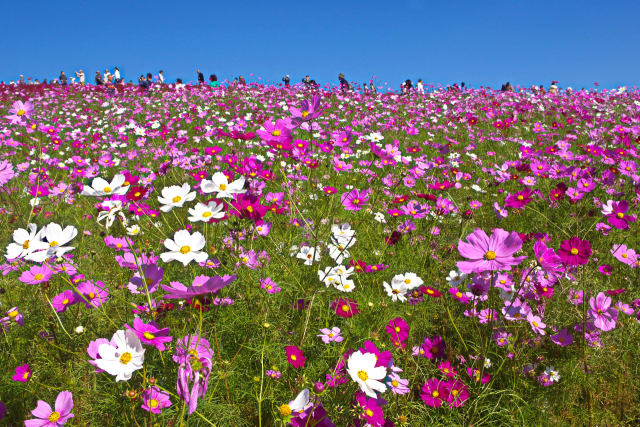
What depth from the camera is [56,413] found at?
0.92m

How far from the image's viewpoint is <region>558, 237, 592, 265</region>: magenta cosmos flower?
43.3 inches

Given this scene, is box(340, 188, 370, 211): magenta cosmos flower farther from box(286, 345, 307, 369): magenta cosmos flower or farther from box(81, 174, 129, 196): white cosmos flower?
box(81, 174, 129, 196): white cosmos flower

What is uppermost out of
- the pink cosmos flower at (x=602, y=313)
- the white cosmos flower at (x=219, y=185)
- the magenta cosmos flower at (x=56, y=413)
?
the white cosmos flower at (x=219, y=185)

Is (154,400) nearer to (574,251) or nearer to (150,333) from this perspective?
(150,333)

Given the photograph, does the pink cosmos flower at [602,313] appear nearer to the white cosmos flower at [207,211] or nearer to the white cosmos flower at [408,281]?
the white cosmos flower at [408,281]

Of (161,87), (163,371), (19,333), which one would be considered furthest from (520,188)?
(161,87)

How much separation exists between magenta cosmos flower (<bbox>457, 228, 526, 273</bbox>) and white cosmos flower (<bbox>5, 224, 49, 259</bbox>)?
1.24 meters

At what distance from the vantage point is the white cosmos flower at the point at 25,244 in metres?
1.07

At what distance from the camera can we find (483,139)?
5.93 meters

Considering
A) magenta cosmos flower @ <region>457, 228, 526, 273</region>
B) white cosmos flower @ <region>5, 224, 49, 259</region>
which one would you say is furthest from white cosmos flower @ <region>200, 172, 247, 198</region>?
magenta cosmos flower @ <region>457, 228, 526, 273</region>

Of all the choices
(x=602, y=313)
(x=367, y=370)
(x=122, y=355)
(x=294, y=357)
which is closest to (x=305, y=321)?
(x=294, y=357)

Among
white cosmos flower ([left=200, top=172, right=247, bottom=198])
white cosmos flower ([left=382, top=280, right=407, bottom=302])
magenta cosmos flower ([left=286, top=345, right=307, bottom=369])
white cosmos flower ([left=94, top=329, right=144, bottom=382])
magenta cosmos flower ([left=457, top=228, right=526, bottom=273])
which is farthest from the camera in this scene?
white cosmos flower ([left=382, top=280, right=407, bottom=302])

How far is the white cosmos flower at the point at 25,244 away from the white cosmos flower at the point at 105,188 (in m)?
0.21

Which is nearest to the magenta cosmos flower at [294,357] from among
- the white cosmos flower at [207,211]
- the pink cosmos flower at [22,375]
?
the white cosmos flower at [207,211]
